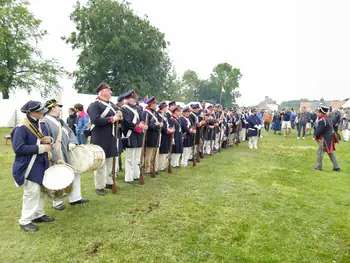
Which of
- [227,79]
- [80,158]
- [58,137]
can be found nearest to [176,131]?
[80,158]

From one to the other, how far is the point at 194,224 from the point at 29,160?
3013 mm

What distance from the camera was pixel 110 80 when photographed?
38.2m

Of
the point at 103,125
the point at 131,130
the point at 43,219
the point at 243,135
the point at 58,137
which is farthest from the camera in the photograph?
the point at 243,135

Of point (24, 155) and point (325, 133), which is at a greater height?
point (325, 133)

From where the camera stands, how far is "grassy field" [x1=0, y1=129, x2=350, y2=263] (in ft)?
12.4

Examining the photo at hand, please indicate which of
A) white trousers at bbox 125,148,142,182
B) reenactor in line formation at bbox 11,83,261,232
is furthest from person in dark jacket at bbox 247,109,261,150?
white trousers at bbox 125,148,142,182

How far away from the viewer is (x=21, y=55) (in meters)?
28.2

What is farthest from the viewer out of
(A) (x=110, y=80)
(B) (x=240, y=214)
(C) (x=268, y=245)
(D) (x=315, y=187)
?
(A) (x=110, y=80)

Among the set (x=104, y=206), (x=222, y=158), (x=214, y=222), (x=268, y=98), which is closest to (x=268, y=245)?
(x=214, y=222)

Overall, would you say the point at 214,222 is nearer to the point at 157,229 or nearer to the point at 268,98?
the point at 157,229

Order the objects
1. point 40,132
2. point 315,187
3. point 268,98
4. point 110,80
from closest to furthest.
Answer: point 40,132 → point 315,187 → point 110,80 → point 268,98

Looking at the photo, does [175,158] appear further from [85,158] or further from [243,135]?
[243,135]

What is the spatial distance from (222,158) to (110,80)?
30.4 metres

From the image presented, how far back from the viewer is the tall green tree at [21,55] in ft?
89.1
